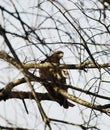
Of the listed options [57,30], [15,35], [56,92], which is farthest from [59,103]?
[15,35]

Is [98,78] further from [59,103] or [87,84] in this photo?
[59,103]

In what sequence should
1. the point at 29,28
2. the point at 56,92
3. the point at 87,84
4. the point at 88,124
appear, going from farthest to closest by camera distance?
the point at 56,92, the point at 87,84, the point at 88,124, the point at 29,28

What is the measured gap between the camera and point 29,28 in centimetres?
281

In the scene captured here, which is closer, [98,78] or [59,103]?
[98,78]

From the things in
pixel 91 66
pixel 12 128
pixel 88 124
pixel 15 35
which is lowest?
pixel 12 128

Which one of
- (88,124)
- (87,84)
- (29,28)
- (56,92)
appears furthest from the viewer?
(56,92)

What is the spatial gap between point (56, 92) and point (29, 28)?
93 centimetres

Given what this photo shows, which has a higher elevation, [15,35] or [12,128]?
[15,35]

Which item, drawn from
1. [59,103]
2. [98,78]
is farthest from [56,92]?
[98,78]

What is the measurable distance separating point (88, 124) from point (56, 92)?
55 cm

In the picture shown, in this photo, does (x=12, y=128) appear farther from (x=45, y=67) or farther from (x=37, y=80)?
(x=45, y=67)

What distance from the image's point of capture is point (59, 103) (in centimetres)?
372

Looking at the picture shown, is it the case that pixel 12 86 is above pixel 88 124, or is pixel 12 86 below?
above

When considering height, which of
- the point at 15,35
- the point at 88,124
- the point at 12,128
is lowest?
the point at 12,128
